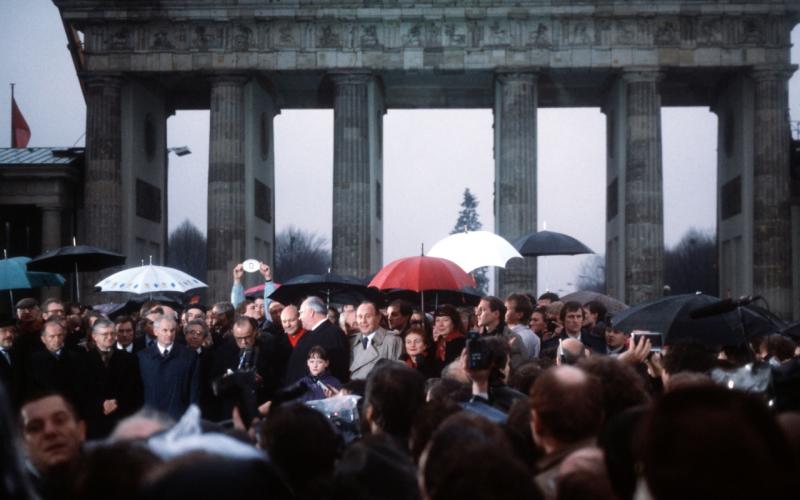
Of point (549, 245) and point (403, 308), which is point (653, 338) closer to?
point (403, 308)

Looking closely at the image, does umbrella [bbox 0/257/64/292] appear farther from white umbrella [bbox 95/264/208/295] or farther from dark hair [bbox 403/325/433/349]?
dark hair [bbox 403/325/433/349]

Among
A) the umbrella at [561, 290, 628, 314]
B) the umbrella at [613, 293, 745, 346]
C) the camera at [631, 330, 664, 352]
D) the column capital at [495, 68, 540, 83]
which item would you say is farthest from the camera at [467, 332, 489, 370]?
the column capital at [495, 68, 540, 83]

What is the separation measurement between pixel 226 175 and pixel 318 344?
114 ft

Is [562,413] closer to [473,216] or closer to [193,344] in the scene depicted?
[193,344]

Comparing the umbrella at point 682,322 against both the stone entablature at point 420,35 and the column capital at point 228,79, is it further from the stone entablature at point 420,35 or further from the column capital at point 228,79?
the column capital at point 228,79

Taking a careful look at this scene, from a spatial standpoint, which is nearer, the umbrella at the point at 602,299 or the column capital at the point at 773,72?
the umbrella at the point at 602,299

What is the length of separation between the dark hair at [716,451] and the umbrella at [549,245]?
736 inches

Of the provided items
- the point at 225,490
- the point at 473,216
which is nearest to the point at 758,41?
the point at 225,490

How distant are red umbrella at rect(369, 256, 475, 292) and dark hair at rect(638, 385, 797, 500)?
12.0 meters

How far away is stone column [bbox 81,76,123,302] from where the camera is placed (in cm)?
4506

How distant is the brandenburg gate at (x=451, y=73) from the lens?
44.8m

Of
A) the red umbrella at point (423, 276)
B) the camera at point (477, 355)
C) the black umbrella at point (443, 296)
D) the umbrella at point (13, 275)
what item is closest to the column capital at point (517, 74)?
the black umbrella at point (443, 296)

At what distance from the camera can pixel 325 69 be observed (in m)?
45.9

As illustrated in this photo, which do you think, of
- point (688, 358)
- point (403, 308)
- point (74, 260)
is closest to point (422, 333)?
point (403, 308)
